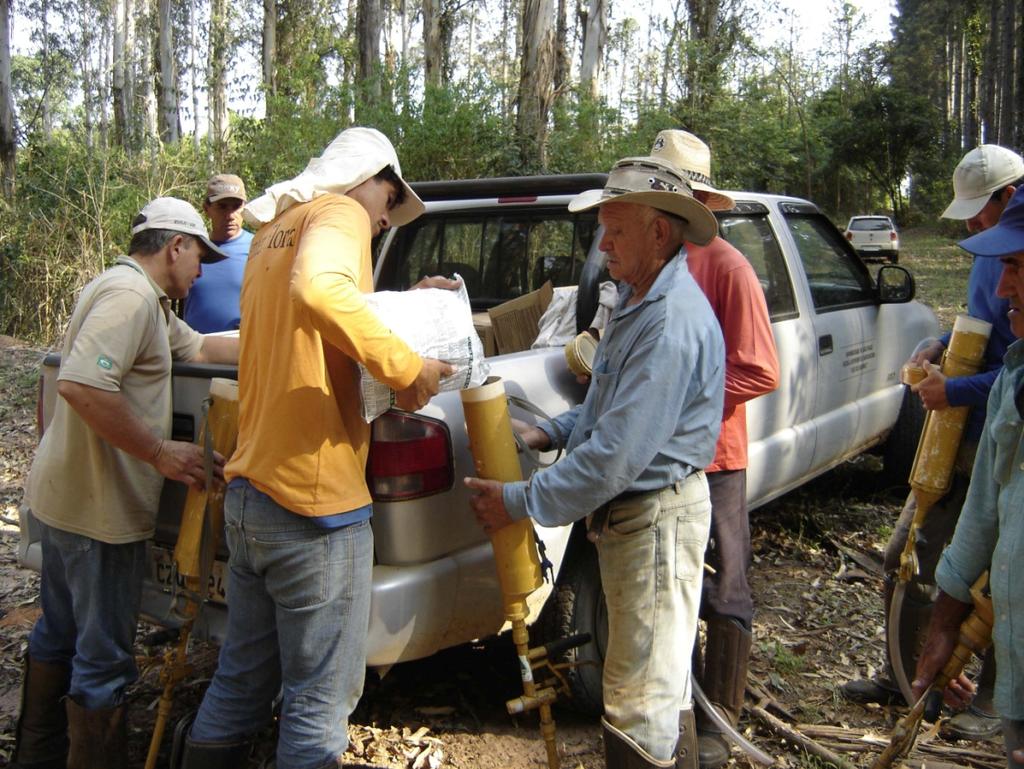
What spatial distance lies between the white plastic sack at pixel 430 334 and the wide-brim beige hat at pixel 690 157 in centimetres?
117

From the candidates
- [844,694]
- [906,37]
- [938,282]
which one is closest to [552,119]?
[844,694]

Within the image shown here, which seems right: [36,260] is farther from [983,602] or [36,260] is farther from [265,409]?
[983,602]

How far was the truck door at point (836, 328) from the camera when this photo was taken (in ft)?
16.5

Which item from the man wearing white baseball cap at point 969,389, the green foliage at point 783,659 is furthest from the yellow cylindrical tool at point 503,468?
the green foliage at point 783,659

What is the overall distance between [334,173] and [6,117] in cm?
1587

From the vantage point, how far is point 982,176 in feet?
11.4

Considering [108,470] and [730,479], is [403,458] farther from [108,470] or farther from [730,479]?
[730,479]

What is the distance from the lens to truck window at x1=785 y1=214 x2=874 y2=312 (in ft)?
16.8

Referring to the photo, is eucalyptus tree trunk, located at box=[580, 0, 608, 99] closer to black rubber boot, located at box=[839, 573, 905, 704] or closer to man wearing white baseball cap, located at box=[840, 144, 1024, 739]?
man wearing white baseball cap, located at box=[840, 144, 1024, 739]

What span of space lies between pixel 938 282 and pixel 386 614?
20.6 m

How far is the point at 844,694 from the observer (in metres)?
3.84

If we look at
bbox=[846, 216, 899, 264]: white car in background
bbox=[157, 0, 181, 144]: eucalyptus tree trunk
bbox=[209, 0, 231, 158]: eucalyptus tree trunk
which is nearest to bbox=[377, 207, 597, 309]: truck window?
bbox=[157, 0, 181, 144]: eucalyptus tree trunk

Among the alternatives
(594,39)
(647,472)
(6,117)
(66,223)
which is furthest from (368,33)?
(647,472)

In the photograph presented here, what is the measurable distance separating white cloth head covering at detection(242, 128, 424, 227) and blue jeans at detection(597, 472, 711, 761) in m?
1.12
